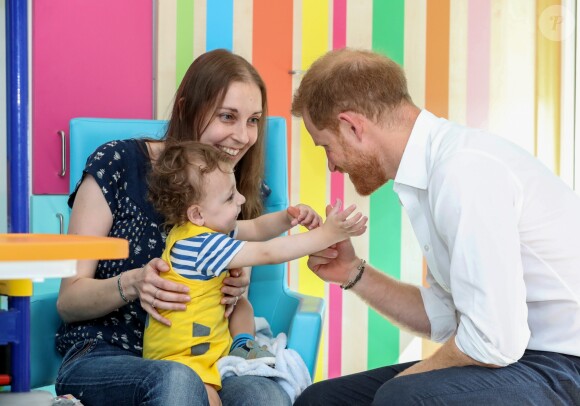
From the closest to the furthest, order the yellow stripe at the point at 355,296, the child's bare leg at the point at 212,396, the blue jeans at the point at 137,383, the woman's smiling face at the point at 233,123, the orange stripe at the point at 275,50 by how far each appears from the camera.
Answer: the blue jeans at the point at 137,383
the child's bare leg at the point at 212,396
the woman's smiling face at the point at 233,123
the orange stripe at the point at 275,50
the yellow stripe at the point at 355,296

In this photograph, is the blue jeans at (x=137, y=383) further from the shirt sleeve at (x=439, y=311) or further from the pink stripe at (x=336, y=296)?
the pink stripe at (x=336, y=296)

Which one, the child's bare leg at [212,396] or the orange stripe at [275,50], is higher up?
the orange stripe at [275,50]

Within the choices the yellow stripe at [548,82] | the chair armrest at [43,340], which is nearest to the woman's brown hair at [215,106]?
the chair armrest at [43,340]

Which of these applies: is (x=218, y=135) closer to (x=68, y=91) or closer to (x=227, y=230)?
(x=227, y=230)

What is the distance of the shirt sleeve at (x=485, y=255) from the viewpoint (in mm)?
1441

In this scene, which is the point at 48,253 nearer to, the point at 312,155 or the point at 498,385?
the point at 498,385

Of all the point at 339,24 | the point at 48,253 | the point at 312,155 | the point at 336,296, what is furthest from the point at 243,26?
the point at 48,253

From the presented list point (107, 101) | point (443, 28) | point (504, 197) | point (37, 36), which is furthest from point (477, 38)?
point (504, 197)

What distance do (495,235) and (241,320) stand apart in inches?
28.2

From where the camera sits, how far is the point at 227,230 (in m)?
1.86

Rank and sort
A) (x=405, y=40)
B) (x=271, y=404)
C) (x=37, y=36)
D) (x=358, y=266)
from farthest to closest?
(x=405, y=40) → (x=37, y=36) → (x=358, y=266) → (x=271, y=404)

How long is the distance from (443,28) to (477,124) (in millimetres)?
391

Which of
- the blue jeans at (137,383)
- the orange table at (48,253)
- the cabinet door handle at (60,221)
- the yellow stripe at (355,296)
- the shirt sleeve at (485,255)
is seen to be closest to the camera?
the orange table at (48,253)

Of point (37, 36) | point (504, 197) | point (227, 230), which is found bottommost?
point (227, 230)
